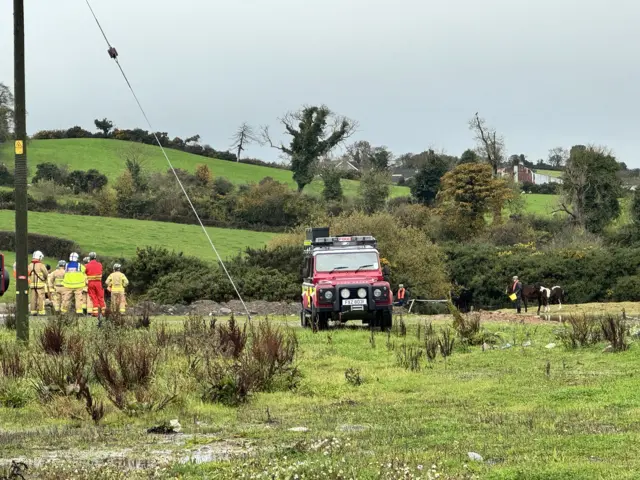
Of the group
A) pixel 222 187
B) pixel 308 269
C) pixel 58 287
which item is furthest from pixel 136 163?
pixel 308 269

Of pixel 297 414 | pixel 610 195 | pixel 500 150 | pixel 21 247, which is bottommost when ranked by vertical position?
pixel 297 414

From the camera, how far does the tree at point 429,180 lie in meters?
90.4

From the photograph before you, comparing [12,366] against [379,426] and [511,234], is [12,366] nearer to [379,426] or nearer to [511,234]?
[379,426]

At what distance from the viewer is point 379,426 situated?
10234 mm

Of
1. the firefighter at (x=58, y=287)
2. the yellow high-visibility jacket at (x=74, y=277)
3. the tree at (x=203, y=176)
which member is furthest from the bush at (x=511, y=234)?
the yellow high-visibility jacket at (x=74, y=277)

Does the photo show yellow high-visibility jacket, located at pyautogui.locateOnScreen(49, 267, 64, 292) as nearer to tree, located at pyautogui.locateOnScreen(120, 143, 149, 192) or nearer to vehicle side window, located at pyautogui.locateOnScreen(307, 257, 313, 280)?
vehicle side window, located at pyautogui.locateOnScreen(307, 257, 313, 280)

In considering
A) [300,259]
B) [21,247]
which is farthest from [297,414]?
[300,259]

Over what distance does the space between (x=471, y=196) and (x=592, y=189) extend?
37.0 ft

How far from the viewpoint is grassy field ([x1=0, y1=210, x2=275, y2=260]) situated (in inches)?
2298

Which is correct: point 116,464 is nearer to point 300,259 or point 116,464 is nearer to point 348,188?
point 300,259

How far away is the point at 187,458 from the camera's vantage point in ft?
27.8

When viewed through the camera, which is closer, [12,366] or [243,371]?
[243,371]

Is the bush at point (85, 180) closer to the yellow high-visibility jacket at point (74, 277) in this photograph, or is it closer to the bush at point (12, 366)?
the yellow high-visibility jacket at point (74, 277)

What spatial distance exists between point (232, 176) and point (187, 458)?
93.7 m
